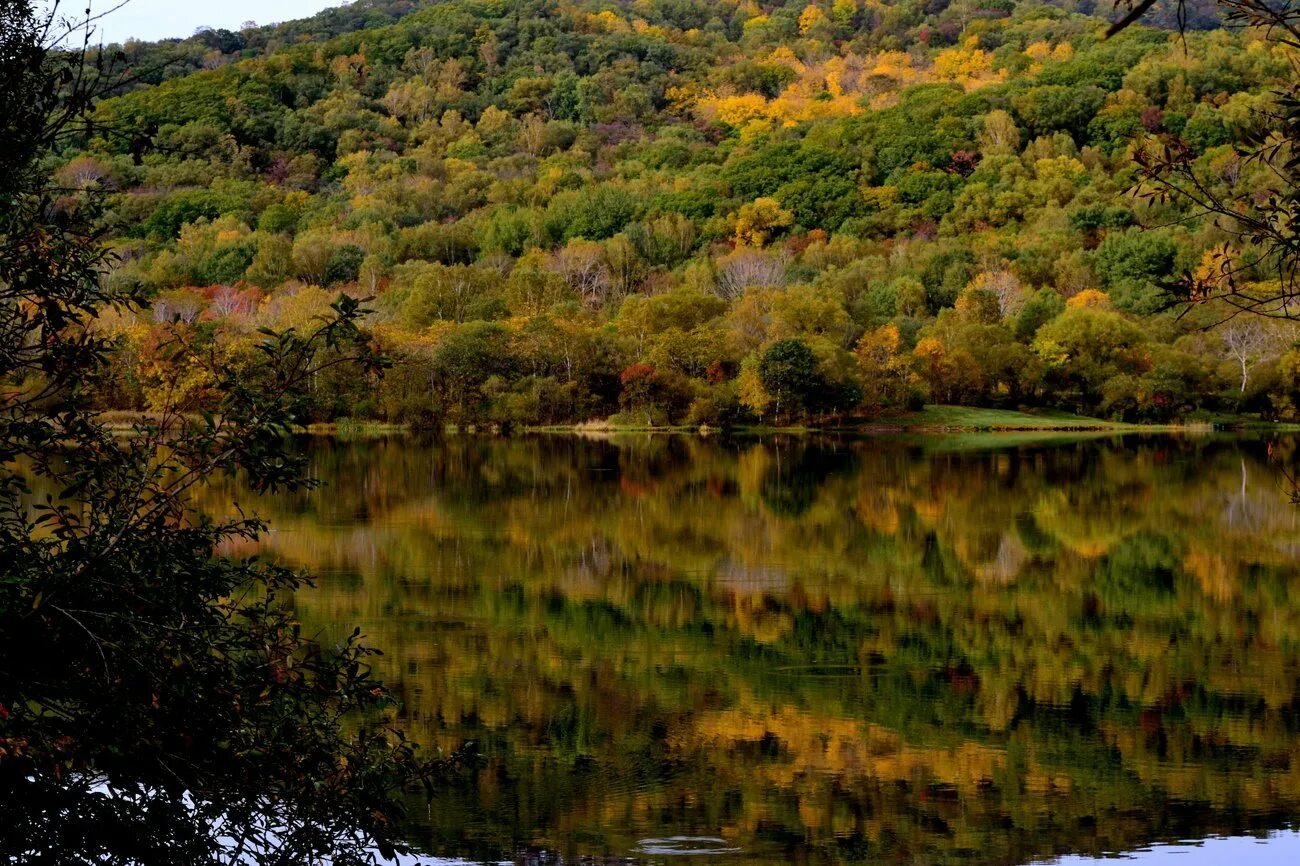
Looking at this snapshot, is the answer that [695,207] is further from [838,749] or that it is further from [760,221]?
[838,749]

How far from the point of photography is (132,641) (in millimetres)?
7125

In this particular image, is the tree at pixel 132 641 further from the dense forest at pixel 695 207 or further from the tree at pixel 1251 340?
the tree at pixel 1251 340

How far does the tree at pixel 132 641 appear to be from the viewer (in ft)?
22.8

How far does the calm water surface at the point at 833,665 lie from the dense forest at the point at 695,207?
3.69 meters

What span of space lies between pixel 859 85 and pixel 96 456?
6646 inches

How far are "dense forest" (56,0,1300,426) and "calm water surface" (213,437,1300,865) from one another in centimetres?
369

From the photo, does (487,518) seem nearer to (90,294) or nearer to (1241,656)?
(1241,656)

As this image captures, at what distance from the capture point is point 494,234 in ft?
402

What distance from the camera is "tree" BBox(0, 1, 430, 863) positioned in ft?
22.8

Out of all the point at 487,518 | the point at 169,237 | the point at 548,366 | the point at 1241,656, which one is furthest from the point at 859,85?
the point at 1241,656


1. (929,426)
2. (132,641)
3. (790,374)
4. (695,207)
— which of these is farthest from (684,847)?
(695,207)

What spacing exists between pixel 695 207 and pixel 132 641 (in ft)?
387

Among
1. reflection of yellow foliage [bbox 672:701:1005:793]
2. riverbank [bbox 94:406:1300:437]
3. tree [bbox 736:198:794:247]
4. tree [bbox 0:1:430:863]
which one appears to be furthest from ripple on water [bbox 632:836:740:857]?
tree [bbox 736:198:794:247]

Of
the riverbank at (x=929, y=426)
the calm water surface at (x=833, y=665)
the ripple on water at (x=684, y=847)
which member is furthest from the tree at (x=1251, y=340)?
the ripple on water at (x=684, y=847)
